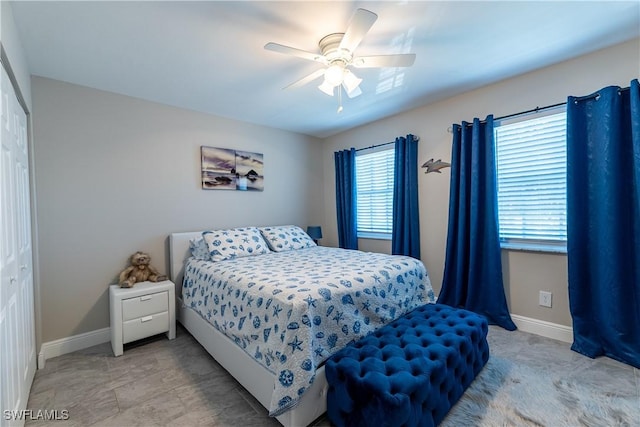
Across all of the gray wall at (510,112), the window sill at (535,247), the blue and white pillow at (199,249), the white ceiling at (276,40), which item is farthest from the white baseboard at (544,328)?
the blue and white pillow at (199,249)

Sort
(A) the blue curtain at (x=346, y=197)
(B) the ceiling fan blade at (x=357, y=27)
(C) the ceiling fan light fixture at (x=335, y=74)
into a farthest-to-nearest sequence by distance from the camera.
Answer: (A) the blue curtain at (x=346, y=197) < (C) the ceiling fan light fixture at (x=335, y=74) < (B) the ceiling fan blade at (x=357, y=27)

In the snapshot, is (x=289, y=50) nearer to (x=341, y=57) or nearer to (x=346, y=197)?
(x=341, y=57)

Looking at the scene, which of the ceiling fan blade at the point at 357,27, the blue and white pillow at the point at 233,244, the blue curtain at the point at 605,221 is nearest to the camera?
the ceiling fan blade at the point at 357,27

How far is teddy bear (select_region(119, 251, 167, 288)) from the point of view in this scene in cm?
259

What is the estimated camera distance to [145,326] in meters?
2.43

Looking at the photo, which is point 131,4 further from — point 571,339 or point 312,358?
point 571,339

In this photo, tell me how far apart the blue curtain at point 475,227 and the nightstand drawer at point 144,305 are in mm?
2891

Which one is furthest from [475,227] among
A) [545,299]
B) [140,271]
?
[140,271]

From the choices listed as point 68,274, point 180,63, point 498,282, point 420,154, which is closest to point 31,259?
point 68,274

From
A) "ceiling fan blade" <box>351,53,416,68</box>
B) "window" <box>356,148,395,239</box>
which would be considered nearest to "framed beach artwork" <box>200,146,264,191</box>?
"window" <box>356,148,395,239</box>

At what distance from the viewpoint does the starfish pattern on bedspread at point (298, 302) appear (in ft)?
4.76

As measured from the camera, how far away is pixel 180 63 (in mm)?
2180

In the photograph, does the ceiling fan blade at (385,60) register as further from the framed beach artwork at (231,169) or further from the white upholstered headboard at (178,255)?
the white upholstered headboard at (178,255)

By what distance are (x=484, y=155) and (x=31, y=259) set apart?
13.2 feet
